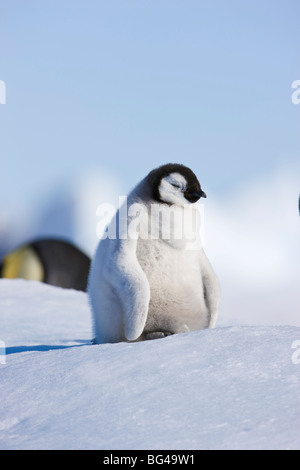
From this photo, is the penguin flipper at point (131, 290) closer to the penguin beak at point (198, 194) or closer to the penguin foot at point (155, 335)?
the penguin foot at point (155, 335)

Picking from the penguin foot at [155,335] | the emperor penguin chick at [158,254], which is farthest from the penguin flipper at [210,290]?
the penguin foot at [155,335]

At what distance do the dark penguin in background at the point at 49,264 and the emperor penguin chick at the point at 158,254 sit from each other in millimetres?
6863

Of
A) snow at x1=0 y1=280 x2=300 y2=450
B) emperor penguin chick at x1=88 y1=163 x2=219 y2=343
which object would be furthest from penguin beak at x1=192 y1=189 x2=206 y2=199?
snow at x1=0 y1=280 x2=300 y2=450

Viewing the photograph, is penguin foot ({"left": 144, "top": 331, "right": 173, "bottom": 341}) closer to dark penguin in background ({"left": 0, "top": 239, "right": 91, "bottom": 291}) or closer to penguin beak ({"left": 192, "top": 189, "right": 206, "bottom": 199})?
penguin beak ({"left": 192, "top": 189, "right": 206, "bottom": 199})

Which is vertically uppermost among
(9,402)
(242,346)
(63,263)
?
(242,346)

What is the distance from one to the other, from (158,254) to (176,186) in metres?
0.33

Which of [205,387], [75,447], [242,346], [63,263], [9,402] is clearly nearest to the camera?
[75,447]

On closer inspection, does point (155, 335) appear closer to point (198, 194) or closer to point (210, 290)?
point (210, 290)

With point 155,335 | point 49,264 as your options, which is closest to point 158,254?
point 155,335

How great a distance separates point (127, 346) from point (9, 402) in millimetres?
541

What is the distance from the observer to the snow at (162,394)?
176 centimetres

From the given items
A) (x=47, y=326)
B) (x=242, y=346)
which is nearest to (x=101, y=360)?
(x=242, y=346)

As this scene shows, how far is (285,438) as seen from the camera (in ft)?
5.48

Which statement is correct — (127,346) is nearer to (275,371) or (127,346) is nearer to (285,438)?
(275,371)
